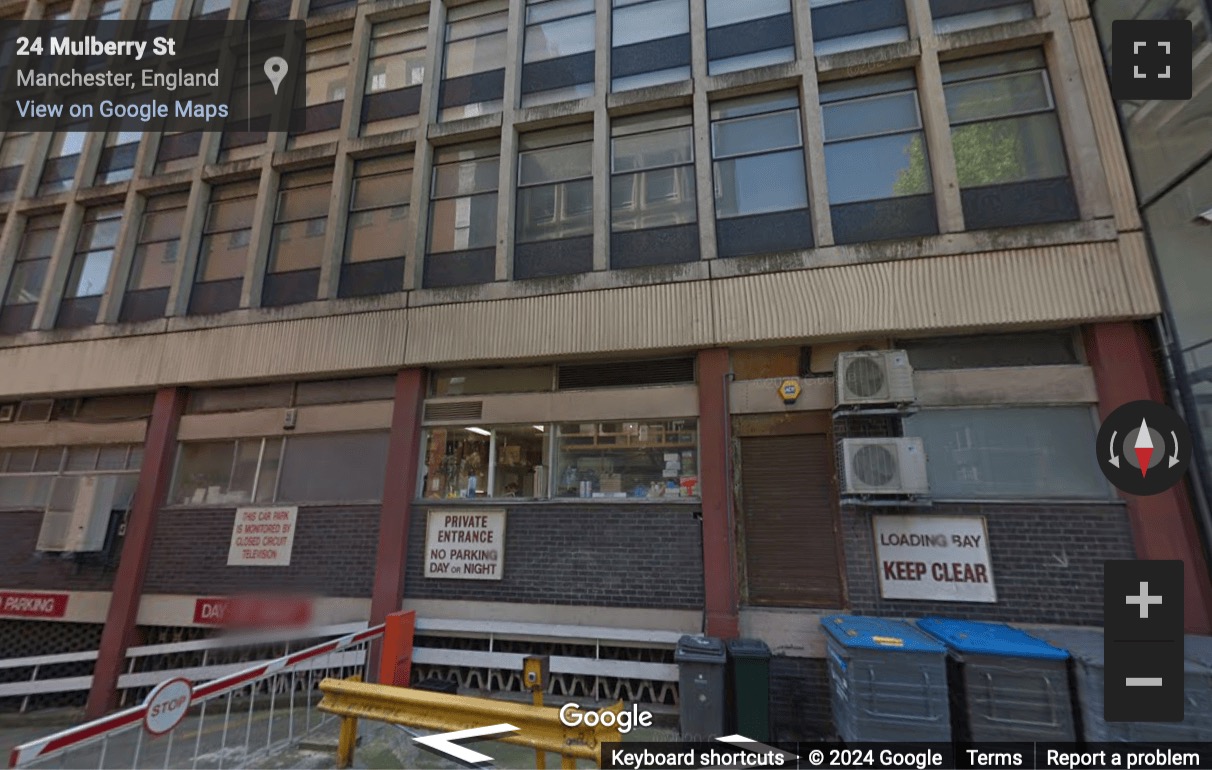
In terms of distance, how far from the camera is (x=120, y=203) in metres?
11.7

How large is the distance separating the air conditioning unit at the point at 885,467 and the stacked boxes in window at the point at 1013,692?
1817mm

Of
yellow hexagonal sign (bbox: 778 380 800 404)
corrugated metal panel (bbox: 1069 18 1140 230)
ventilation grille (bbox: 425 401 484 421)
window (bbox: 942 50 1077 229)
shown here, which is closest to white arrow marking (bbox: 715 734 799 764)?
yellow hexagonal sign (bbox: 778 380 800 404)

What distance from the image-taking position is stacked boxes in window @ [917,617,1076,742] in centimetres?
490

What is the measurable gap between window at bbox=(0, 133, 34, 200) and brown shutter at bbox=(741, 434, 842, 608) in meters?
18.1

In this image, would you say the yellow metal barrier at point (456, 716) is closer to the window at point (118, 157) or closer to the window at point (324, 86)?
the window at point (324, 86)

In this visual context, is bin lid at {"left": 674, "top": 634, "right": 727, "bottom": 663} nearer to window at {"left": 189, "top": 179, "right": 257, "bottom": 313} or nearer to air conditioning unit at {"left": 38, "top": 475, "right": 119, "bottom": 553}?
window at {"left": 189, "top": 179, "right": 257, "bottom": 313}

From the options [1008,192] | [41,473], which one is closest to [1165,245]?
[1008,192]

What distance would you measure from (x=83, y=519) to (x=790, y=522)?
12490 mm

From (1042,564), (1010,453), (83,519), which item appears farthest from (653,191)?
(83,519)

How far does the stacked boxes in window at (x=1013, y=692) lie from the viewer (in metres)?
4.90

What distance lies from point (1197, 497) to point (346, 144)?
1396cm

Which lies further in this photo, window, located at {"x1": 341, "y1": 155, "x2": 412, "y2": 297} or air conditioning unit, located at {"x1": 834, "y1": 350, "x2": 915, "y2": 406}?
window, located at {"x1": 341, "y1": 155, "x2": 412, "y2": 297}

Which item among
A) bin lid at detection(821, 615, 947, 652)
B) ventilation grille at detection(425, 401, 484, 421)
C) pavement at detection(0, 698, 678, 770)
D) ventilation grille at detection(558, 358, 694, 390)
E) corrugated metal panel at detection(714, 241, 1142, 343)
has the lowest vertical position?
pavement at detection(0, 698, 678, 770)

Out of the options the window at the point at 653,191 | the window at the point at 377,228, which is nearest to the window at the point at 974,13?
the window at the point at 653,191
